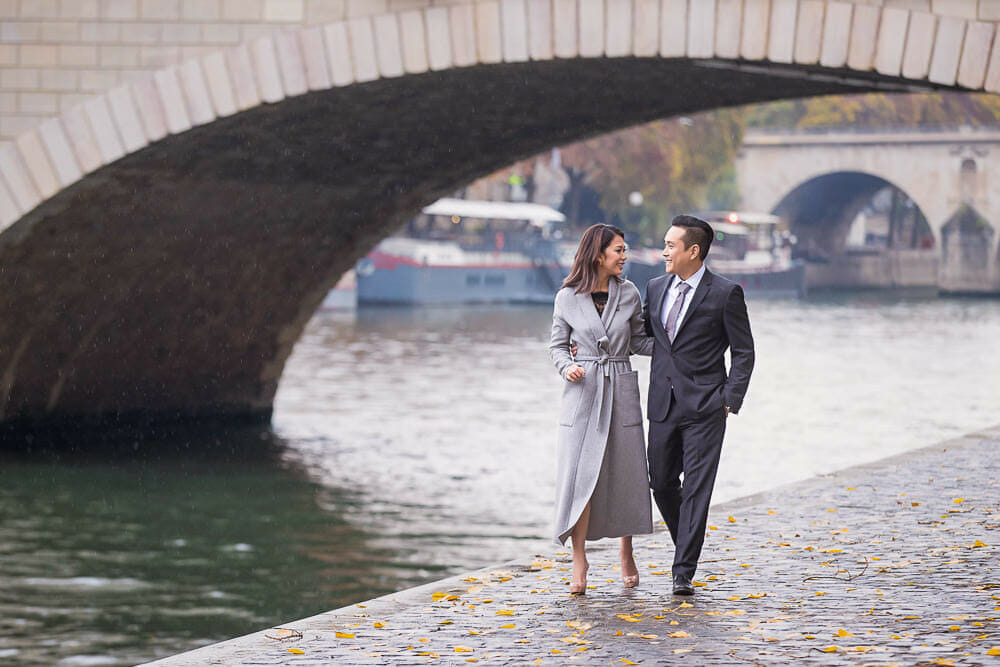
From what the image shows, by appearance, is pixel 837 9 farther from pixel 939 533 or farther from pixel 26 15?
pixel 26 15

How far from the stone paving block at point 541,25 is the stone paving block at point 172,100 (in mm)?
2635

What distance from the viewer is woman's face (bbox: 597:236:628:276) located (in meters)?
6.36

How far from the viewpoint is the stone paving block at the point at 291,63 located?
1111 centimetres

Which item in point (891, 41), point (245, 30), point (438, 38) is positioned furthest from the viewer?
point (245, 30)

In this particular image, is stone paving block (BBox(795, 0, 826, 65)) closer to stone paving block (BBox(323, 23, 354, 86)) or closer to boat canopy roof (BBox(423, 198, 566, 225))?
stone paving block (BBox(323, 23, 354, 86))

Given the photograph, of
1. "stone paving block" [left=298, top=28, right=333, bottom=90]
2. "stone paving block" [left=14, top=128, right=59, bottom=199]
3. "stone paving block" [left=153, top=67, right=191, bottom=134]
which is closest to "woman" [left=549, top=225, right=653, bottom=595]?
"stone paving block" [left=298, top=28, right=333, bottom=90]

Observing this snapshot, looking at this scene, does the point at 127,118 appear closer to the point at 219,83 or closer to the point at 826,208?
the point at 219,83

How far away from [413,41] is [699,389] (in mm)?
5211

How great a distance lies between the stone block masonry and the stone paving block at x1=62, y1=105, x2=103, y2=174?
4.6 inches

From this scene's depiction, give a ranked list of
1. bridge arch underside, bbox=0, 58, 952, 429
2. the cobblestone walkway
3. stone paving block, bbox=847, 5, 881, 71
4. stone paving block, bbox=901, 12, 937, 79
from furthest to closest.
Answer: bridge arch underside, bbox=0, 58, 952, 429 → stone paving block, bbox=847, 5, 881, 71 → stone paving block, bbox=901, 12, 937, 79 → the cobblestone walkway

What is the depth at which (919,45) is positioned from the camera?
31.6 feet

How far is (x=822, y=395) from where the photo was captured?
21297mm

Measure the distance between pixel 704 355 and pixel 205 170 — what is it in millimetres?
8220

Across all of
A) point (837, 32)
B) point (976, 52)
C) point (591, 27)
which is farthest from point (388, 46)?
point (976, 52)
